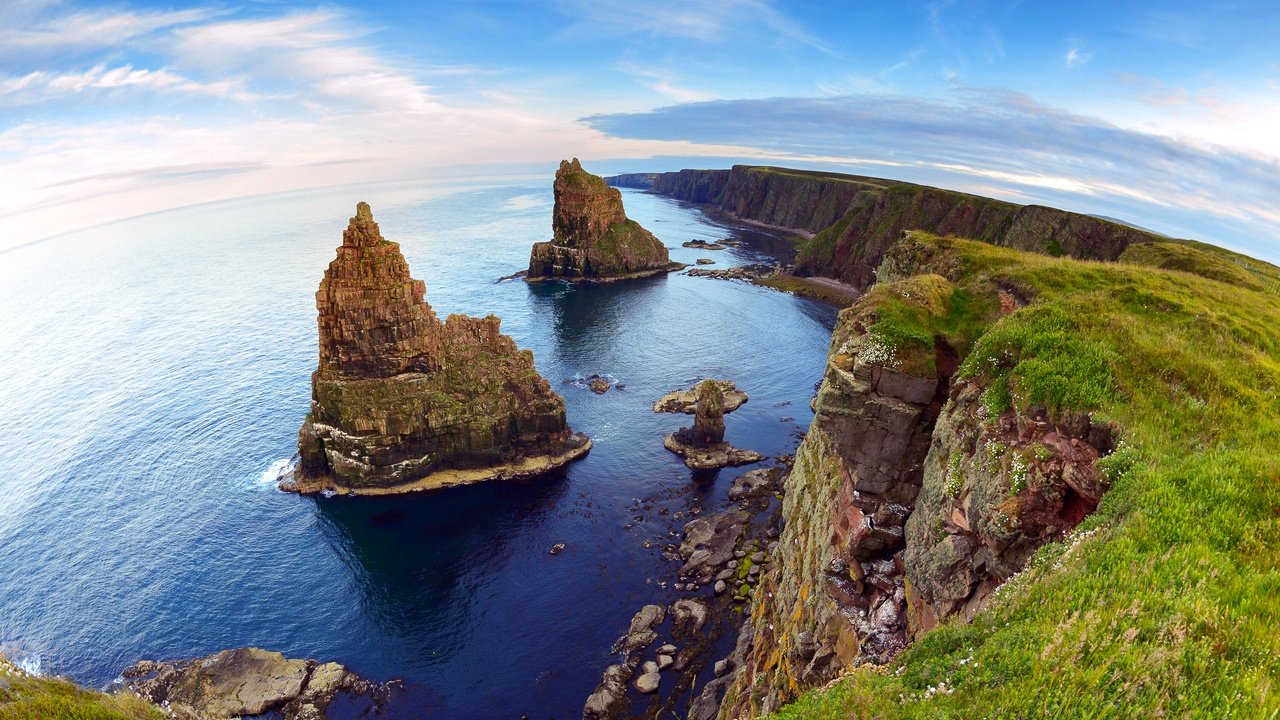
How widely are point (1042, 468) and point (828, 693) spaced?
11253mm

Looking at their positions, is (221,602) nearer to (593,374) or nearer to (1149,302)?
(593,374)

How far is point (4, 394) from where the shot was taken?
323 ft

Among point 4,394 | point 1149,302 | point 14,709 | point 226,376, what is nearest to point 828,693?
point 1149,302

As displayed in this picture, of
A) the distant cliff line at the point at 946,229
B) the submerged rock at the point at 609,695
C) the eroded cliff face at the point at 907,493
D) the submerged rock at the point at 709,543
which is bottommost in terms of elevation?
the submerged rock at the point at 609,695

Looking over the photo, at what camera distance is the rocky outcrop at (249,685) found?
138ft

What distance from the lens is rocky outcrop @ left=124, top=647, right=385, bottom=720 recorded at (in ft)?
138

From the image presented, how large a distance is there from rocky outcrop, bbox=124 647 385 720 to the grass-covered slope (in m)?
18.2

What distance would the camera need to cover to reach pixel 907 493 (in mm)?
29703

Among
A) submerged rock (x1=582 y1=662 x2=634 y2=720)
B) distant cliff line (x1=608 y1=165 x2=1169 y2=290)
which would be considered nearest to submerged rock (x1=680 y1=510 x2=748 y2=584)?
submerged rock (x1=582 y1=662 x2=634 y2=720)

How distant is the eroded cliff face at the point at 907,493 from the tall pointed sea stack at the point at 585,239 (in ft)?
470

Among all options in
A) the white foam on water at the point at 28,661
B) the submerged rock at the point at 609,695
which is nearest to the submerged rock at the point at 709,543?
the submerged rock at the point at 609,695

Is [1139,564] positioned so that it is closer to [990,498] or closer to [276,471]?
[990,498]

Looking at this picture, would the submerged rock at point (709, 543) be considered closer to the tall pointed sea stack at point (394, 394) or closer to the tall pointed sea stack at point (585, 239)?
the tall pointed sea stack at point (394, 394)

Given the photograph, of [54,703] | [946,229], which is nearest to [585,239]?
[946,229]
